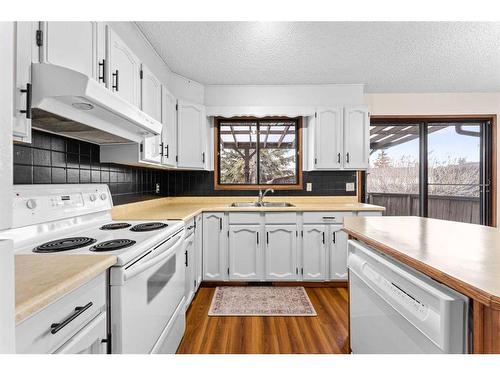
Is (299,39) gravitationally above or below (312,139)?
above

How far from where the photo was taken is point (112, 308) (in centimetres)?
102

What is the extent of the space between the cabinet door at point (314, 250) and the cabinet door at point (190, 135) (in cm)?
146

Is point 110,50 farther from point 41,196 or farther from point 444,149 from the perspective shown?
point 444,149

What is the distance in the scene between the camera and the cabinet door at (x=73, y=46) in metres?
1.12

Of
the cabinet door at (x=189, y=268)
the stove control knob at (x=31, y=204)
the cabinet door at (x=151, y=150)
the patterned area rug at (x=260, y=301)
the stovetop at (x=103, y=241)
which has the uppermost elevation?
the cabinet door at (x=151, y=150)

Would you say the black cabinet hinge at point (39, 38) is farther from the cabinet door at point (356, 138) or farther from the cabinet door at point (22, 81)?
the cabinet door at point (356, 138)

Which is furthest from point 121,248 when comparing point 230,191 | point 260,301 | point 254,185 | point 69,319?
point 254,185

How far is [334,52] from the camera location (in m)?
2.48

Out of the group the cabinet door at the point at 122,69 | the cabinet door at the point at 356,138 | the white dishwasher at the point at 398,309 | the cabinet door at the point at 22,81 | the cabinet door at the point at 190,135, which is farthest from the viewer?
the cabinet door at the point at 356,138

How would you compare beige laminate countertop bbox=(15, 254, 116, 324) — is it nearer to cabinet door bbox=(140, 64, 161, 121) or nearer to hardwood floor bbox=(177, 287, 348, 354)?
hardwood floor bbox=(177, 287, 348, 354)

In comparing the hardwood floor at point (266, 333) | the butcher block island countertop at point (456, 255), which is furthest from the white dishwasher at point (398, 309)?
the hardwood floor at point (266, 333)

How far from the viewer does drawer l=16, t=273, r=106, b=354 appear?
0.62 m
